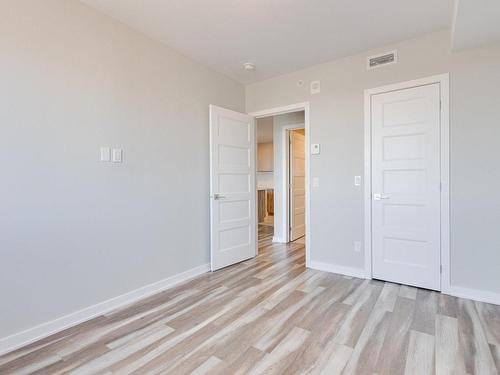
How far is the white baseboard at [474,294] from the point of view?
235cm

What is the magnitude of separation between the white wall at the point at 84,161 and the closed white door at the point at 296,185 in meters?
2.28

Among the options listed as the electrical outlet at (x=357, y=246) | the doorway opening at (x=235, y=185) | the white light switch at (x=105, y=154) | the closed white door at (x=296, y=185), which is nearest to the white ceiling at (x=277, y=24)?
the doorway opening at (x=235, y=185)

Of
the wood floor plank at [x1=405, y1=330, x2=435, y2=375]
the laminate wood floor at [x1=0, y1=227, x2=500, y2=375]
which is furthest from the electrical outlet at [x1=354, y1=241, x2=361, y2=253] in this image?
the wood floor plank at [x1=405, y1=330, x2=435, y2=375]

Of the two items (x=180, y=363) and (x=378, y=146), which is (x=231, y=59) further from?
(x=180, y=363)

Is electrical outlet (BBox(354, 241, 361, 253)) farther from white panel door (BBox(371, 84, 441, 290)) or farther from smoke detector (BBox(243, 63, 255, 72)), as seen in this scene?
smoke detector (BBox(243, 63, 255, 72))

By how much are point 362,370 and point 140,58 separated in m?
3.09

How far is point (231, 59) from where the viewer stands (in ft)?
10.3

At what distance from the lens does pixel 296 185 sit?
5.00m

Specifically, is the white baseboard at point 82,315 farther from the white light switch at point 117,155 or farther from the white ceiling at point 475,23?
the white ceiling at point 475,23


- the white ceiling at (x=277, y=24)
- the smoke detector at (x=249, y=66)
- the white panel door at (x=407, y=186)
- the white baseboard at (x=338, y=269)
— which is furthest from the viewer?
the smoke detector at (x=249, y=66)

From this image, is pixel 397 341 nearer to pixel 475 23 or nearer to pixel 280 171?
pixel 475 23

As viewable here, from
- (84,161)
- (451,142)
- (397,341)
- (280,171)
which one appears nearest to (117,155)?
(84,161)

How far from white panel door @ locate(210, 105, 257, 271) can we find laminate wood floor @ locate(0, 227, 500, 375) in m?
0.80

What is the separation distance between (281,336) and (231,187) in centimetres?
198
